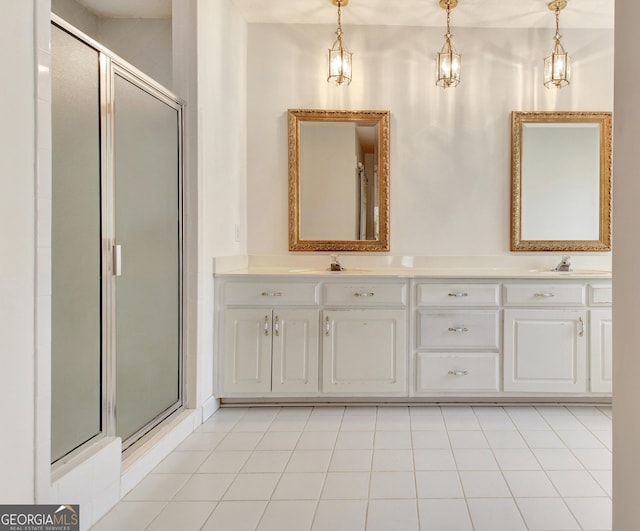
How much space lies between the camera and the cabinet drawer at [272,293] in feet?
8.87

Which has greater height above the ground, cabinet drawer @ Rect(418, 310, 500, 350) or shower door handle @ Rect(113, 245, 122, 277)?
shower door handle @ Rect(113, 245, 122, 277)

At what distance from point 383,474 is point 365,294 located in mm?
1082

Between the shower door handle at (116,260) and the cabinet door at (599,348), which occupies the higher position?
the shower door handle at (116,260)

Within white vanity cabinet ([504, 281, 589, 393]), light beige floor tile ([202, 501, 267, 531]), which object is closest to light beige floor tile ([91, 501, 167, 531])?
light beige floor tile ([202, 501, 267, 531])

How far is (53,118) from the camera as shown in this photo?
1.42 metres

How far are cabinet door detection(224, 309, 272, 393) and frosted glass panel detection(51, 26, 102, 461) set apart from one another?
106cm

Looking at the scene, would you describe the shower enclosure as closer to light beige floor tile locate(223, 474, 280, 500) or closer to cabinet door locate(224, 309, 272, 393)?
cabinet door locate(224, 309, 272, 393)

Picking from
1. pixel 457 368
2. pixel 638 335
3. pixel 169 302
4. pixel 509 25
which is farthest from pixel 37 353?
pixel 509 25

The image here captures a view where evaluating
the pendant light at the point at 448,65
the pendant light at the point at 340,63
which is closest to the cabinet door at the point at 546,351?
the pendant light at the point at 448,65

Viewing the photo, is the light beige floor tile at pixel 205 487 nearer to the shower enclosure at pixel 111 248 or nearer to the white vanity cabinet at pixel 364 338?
the shower enclosure at pixel 111 248

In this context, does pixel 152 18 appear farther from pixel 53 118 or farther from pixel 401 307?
pixel 401 307

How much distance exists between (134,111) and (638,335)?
6.48 ft

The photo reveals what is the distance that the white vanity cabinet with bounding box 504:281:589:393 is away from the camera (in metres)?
2.67

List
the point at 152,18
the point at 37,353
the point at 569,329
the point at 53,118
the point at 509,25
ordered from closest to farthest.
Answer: the point at 37,353, the point at 53,118, the point at 569,329, the point at 152,18, the point at 509,25
